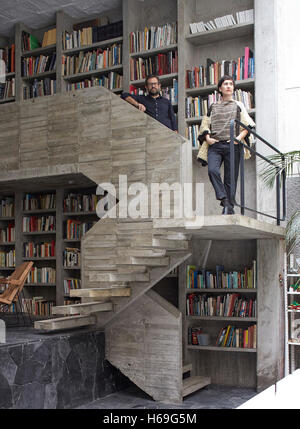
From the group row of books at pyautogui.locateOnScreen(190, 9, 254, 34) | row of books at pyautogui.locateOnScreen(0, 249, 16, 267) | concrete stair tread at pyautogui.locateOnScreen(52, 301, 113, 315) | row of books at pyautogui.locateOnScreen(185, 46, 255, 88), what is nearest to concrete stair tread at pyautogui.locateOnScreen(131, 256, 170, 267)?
concrete stair tread at pyautogui.locateOnScreen(52, 301, 113, 315)

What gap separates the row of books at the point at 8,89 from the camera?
359 inches

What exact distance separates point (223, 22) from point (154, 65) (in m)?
1.10

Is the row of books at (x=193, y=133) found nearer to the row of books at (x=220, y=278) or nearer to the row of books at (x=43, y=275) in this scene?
the row of books at (x=220, y=278)

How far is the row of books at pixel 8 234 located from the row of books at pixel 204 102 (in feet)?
11.0

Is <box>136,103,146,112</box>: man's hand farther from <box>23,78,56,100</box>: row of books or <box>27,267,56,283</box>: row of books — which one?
<box>27,267,56,283</box>: row of books

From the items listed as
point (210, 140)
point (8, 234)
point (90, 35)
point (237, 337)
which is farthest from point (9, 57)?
point (237, 337)

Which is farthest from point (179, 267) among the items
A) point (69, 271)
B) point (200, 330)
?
point (69, 271)

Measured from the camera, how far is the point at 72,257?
327 inches

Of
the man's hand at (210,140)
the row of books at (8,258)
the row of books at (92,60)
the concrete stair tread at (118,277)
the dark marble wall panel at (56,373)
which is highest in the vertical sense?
the row of books at (92,60)

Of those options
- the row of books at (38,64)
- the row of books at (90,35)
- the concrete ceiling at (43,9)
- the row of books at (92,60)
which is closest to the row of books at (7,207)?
the row of books at (38,64)

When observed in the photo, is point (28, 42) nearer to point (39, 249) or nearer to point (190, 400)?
point (39, 249)

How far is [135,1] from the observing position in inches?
326

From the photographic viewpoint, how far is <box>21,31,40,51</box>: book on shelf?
9.02 metres

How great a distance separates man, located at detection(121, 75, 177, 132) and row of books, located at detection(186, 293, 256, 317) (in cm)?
216
